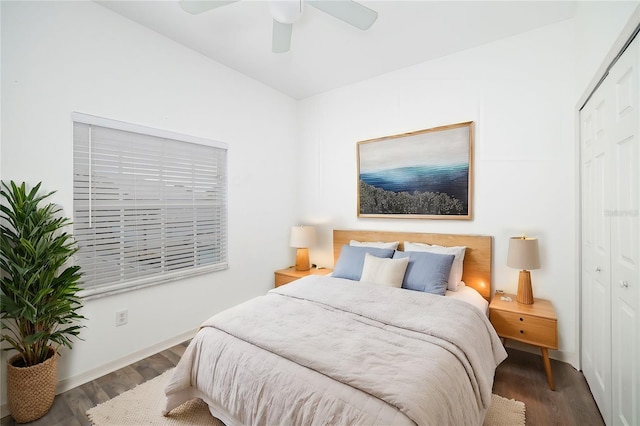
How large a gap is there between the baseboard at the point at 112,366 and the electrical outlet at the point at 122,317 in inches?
11.4

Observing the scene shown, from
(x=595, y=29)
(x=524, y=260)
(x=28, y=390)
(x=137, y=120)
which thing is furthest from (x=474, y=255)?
(x=28, y=390)

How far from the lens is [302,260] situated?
12.1ft

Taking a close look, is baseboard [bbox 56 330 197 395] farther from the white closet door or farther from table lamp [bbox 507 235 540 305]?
the white closet door

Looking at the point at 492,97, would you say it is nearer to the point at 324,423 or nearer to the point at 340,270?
the point at 340,270

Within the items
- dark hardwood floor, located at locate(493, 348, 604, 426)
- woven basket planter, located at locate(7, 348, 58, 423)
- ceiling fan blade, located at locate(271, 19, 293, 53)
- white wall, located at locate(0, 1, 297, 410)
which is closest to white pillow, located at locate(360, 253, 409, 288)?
dark hardwood floor, located at locate(493, 348, 604, 426)

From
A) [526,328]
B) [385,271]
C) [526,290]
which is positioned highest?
[385,271]

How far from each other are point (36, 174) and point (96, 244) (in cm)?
61

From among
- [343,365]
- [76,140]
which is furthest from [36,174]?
[343,365]

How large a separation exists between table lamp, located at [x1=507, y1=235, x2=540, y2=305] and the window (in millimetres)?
2767

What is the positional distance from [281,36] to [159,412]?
2.78 metres

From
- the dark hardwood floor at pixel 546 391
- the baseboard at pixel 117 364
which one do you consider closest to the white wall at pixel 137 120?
the baseboard at pixel 117 364

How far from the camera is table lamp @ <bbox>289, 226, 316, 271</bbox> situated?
3.61 metres

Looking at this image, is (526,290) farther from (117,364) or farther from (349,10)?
(117,364)

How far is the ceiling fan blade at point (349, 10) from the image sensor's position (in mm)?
1884
